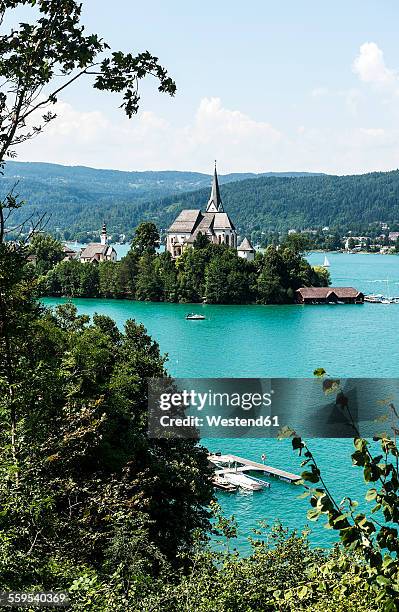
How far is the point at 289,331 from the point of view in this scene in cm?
3447

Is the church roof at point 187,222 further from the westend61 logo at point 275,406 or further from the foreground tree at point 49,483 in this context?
the foreground tree at point 49,483

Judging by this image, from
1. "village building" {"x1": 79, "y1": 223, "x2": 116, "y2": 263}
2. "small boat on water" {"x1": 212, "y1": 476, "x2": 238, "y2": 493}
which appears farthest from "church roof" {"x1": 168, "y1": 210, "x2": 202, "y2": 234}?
"small boat on water" {"x1": 212, "y1": 476, "x2": 238, "y2": 493}

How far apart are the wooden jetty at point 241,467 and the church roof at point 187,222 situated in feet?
141

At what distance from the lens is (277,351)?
28625 mm

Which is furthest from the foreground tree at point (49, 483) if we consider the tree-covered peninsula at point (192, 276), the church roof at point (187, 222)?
the church roof at point (187, 222)

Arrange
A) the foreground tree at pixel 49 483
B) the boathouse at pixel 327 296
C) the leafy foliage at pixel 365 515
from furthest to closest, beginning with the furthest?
the boathouse at pixel 327 296 → the foreground tree at pixel 49 483 → the leafy foliage at pixel 365 515

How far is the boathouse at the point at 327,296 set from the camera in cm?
4675

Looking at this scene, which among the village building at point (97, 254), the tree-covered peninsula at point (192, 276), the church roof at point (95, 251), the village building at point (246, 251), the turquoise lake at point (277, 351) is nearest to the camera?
the turquoise lake at point (277, 351)

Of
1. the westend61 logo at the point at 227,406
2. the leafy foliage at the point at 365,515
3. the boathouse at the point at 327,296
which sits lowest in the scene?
the westend61 logo at the point at 227,406

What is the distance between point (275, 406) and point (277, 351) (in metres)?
9.40

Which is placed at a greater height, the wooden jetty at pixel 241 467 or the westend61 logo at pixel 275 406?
the westend61 logo at pixel 275 406

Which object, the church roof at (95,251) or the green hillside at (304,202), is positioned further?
the green hillside at (304,202)

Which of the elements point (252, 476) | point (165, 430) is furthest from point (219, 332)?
point (165, 430)

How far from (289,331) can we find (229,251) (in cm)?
1485
